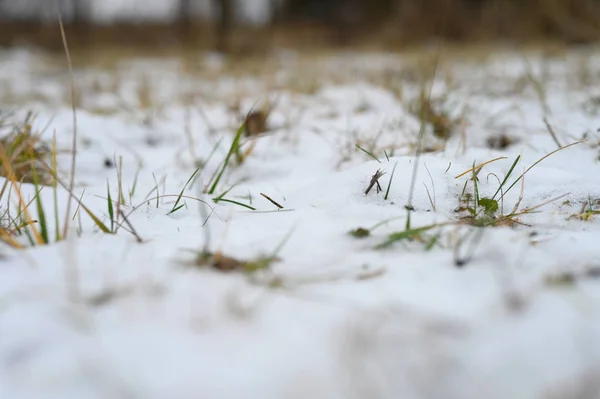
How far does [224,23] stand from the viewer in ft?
23.6

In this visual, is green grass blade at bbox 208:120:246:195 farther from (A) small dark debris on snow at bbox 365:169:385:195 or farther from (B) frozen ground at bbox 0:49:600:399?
(A) small dark debris on snow at bbox 365:169:385:195

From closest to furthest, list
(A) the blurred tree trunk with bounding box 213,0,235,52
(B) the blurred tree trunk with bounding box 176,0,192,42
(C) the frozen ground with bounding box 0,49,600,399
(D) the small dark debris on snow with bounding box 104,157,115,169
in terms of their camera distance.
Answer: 1. (C) the frozen ground with bounding box 0,49,600,399
2. (D) the small dark debris on snow with bounding box 104,157,115,169
3. (A) the blurred tree trunk with bounding box 213,0,235,52
4. (B) the blurred tree trunk with bounding box 176,0,192,42

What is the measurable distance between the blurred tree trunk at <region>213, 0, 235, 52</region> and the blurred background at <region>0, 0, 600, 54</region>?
0.6 inches

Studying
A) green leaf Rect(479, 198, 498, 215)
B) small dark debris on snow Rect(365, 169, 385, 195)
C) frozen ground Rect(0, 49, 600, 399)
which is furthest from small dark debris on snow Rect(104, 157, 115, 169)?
green leaf Rect(479, 198, 498, 215)

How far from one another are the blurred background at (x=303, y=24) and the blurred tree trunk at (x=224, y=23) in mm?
15

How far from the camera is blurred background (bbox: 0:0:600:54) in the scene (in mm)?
7156

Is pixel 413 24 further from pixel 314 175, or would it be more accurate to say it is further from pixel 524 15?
pixel 314 175

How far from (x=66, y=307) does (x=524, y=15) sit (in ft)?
30.0

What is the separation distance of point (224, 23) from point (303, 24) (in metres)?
5.06

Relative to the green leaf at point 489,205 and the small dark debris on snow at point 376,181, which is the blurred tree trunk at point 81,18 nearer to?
the small dark debris on snow at point 376,181

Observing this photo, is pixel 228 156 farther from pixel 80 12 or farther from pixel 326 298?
pixel 80 12

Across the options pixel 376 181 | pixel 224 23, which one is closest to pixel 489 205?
pixel 376 181

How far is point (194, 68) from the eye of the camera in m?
4.68

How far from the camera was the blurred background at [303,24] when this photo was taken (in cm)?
716
